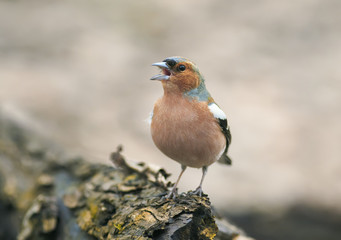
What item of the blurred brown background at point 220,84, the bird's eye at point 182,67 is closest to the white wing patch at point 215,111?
the bird's eye at point 182,67

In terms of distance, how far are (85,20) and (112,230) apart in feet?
38.8

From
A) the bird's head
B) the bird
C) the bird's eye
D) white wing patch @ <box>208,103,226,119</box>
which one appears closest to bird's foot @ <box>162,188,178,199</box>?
the bird

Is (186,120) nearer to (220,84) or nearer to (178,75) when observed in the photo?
(178,75)

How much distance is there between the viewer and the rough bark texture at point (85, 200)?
11.2ft

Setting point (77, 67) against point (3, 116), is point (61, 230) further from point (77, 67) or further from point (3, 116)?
point (77, 67)

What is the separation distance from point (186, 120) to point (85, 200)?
129 cm

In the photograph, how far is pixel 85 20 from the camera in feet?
47.3

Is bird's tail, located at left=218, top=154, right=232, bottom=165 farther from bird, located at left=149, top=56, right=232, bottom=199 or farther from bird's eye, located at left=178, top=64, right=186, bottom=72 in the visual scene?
bird's eye, located at left=178, top=64, right=186, bottom=72

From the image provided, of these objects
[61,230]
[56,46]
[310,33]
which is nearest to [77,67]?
[56,46]

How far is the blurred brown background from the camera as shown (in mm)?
8344

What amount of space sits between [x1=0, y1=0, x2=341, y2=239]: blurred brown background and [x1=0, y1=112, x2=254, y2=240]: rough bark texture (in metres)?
0.48

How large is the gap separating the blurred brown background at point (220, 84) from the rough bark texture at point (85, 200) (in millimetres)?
481

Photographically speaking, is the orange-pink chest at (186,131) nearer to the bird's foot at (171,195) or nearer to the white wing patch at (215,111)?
the white wing patch at (215,111)

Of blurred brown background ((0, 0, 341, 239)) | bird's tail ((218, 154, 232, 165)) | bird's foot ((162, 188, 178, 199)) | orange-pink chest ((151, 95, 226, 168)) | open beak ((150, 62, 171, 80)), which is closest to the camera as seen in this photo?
bird's foot ((162, 188, 178, 199))
